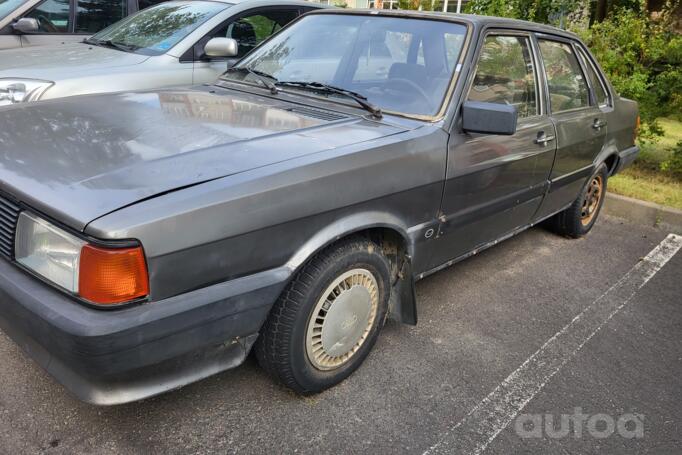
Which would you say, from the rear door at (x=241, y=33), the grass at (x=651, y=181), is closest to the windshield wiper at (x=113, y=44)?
the rear door at (x=241, y=33)

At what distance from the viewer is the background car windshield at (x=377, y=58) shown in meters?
2.99

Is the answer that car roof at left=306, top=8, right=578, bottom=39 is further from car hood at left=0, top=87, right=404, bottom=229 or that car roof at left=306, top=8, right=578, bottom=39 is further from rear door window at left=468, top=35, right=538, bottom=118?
car hood at left=0, top=87, right=404, bottom=229

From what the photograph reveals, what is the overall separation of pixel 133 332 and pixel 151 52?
3.64 metres

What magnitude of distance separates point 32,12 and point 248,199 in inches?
205

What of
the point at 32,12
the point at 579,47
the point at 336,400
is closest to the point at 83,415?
the point at 336,400

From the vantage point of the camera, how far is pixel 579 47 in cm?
437

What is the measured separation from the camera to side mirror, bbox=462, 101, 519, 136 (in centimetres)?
271

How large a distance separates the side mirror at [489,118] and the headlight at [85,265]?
5.73 feet

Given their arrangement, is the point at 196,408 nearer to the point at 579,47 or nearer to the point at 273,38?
the point at 273,38

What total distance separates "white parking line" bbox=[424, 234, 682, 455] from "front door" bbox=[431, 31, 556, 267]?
71 cm

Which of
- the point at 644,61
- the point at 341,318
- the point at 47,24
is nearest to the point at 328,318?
the point at 341,318

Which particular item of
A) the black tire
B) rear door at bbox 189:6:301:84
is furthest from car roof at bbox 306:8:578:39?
the black tire

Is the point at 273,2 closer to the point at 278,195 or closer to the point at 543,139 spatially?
the point at 543,139

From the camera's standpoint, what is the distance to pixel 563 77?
400 centimetres
